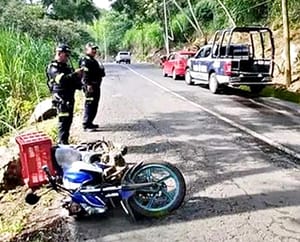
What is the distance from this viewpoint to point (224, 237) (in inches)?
190

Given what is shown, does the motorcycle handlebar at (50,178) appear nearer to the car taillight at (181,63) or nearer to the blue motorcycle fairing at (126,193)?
the blue motorcycle fairing at (126,193)

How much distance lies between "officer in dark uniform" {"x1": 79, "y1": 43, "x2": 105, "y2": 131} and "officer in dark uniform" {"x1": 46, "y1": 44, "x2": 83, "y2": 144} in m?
1.32

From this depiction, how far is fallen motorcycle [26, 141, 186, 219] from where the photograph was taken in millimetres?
5305

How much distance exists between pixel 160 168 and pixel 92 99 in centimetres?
461

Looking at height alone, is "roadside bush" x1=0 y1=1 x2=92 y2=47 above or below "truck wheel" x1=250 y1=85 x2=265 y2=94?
above

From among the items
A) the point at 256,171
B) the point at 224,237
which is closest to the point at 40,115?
the point at 256,171

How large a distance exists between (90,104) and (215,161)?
3229 mm

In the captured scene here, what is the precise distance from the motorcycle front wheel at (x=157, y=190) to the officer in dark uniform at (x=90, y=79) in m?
4.12

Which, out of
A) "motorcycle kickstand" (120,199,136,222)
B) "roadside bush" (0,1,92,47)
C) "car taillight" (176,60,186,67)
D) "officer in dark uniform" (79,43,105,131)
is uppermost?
"roadside bush" (0,1,92,47)

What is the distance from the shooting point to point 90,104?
977cm

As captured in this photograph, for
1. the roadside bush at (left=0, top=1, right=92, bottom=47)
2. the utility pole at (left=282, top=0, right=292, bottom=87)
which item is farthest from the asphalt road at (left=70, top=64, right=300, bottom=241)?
the roadside bush at (left=0, top=1, right=92, bottom=47)

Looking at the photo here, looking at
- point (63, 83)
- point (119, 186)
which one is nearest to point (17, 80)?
point (63, 83)

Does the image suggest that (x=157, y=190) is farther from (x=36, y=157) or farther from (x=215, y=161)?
(x=215, y=161)

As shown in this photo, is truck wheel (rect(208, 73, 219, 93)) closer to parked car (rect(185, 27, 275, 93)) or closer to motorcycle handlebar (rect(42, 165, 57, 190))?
parked car (rect(185, 27, 275, 93))
